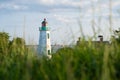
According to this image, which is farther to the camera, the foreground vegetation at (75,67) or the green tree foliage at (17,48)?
the green tree foliage at (17,48)

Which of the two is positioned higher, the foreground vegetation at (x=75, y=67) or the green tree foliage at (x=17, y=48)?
the green tree foliage at (x=17, y=48)

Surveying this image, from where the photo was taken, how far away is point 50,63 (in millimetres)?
4988

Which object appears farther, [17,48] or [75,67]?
[17,48]

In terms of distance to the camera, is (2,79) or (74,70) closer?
(74,70)

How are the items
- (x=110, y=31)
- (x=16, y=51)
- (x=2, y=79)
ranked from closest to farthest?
(x=2, y=79)
(x=110, y=31)
(x=16, y=51)

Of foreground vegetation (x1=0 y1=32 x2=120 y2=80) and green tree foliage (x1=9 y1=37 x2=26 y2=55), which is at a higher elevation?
green tree foliage (x1=9 y1=37 x2=26 y2=55)

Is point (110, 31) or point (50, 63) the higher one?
point (110, 31)

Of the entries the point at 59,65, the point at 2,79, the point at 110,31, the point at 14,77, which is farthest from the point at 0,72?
the point at 110,31

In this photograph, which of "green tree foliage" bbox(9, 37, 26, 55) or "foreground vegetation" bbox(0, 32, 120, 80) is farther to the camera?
"green tree foliage" bbox(9, 37, 26, 55)

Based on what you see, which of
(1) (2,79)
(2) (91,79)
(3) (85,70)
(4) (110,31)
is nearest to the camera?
(2) (91,79)

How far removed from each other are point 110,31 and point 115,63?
1.66 meters

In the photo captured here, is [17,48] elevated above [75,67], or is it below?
above

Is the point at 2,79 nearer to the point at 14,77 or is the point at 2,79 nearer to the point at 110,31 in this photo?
the point at 14,77

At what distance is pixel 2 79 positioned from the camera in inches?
196
